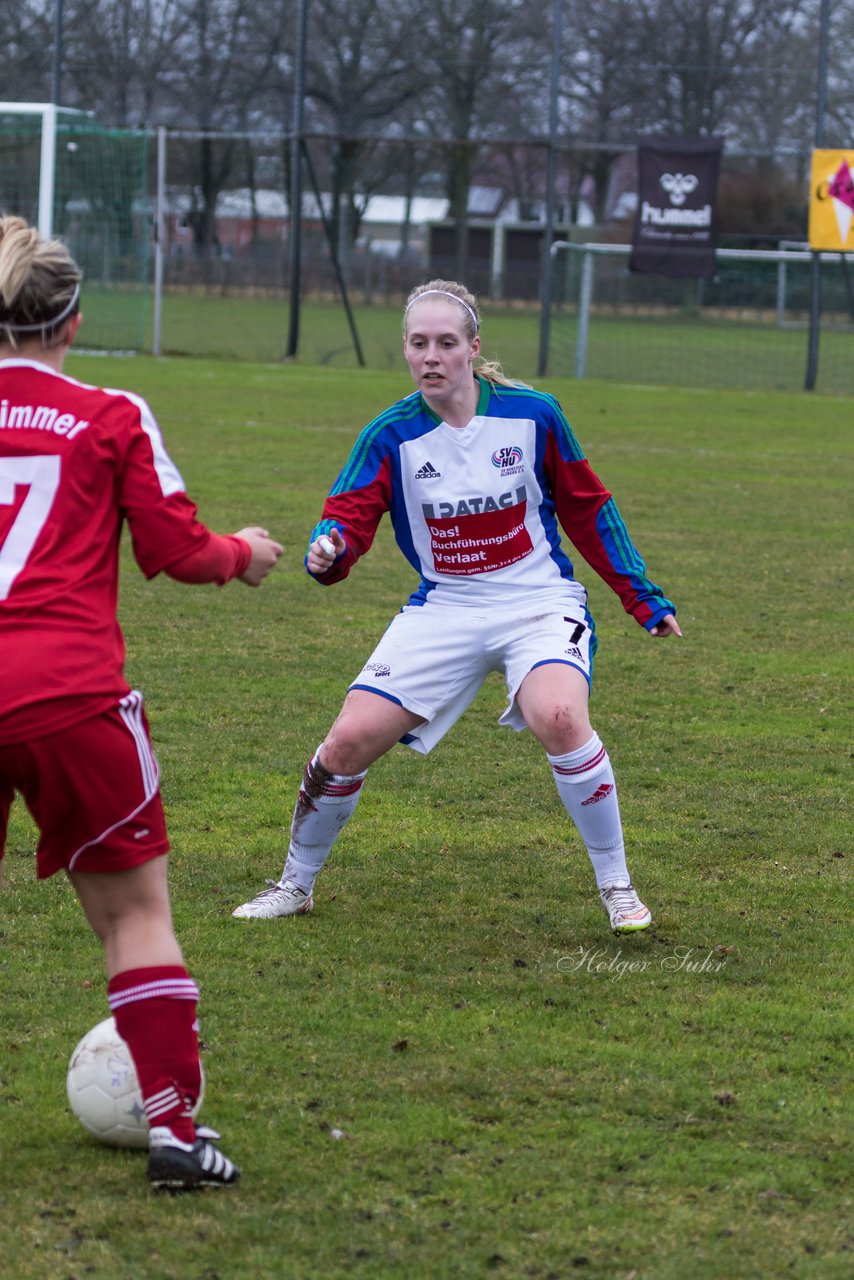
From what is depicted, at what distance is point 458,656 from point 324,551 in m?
0.52

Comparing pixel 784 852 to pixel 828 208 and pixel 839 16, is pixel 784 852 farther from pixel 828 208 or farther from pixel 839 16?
pixel 839 16

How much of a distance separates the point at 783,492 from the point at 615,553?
29.4 feet

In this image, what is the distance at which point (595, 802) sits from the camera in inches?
171

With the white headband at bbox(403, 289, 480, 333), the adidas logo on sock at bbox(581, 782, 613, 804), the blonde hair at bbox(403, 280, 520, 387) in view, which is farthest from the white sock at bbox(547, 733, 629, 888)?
the white headband at bbox(403, 289, 480, 333)

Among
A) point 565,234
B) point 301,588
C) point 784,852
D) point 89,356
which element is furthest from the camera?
point 565,234

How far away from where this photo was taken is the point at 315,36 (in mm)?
25875

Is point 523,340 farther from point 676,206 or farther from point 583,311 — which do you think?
point 676,206

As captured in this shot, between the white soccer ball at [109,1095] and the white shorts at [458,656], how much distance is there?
1.46 meters

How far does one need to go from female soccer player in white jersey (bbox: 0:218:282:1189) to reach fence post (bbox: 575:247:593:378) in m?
22.7

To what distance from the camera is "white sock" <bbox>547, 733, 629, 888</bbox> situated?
4301mm

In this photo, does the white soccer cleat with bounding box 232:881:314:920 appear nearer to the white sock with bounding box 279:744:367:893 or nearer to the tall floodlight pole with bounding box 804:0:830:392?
the white sock with bounding box 279:744:367:893

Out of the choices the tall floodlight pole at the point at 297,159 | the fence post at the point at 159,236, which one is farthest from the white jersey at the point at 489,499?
the tall floodlight pole at the point at 297,159

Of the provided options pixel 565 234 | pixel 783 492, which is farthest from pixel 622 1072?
pixel 565 234

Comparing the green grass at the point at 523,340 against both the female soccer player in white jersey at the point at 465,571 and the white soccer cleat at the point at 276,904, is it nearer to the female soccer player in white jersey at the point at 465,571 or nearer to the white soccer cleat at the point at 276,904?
the female soccer player in white jersey at the point at 465,571
